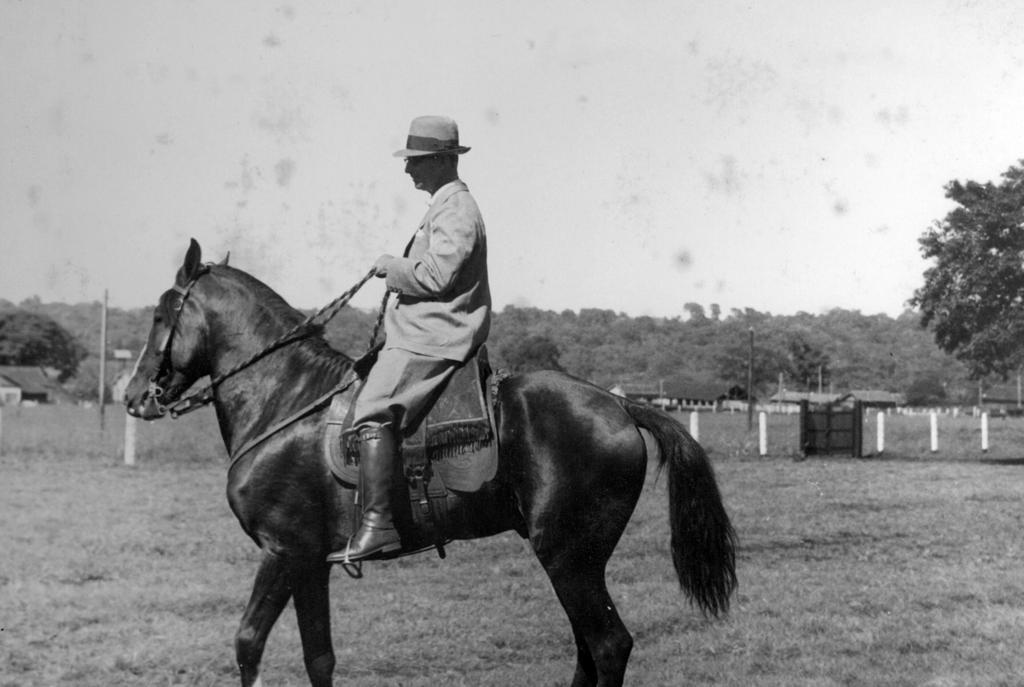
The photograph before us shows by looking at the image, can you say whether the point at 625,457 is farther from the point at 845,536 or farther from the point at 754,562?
the point at 845,536

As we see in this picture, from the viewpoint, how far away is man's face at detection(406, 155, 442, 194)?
5.40 m

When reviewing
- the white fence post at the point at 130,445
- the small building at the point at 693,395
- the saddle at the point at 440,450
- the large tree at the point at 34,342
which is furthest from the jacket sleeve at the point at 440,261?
the large tree at the point at 34,342

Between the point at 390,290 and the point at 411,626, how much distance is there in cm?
336

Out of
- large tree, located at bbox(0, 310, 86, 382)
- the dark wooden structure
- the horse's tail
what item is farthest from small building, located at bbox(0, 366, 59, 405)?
the horse's tail

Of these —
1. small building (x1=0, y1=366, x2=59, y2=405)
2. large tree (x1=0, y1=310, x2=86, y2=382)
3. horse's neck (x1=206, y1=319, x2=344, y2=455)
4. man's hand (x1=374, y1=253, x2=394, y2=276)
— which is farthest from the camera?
large tree (x1=0, y1=310, x2=86, y2=382)

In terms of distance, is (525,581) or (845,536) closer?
(525,581)

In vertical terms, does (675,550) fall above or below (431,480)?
below

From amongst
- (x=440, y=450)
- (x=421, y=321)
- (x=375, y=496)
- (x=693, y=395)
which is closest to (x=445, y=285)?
(x=421, y=321)

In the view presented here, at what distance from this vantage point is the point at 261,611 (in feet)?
17.0

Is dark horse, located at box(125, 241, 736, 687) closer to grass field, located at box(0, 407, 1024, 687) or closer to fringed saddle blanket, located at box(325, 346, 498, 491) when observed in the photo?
fringed saddle blanket, located at box(325, 346, 498, 491)

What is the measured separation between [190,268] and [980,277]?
2770cm

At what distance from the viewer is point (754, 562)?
424 inches

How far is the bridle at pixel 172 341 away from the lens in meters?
5.60

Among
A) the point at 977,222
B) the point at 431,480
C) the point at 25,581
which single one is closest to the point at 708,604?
the point at 431,480
